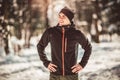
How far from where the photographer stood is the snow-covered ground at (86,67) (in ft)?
10.8

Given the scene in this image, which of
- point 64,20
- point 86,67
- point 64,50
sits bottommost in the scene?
point 86,67

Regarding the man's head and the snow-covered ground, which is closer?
the man's head

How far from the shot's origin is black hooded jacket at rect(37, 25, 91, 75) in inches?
105

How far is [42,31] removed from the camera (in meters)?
3.37

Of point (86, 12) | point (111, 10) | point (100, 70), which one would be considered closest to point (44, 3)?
point (86, 12)

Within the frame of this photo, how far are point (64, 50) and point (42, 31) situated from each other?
745mm

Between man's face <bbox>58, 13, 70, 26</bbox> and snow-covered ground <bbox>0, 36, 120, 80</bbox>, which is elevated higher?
man's face <bbox>58, 13, 70, 26</bbox>

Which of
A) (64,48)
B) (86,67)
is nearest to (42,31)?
(86,67)

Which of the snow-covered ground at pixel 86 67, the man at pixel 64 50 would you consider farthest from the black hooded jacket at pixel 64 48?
the snow-covered ground at pixel 86 67

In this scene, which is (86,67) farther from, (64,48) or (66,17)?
(66,17)

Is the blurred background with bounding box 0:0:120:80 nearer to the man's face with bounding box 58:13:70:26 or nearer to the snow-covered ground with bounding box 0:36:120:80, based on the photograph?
the snow-covered ground with bounding box 0:36:120:80

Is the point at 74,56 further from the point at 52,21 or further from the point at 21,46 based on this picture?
the point at 21,46

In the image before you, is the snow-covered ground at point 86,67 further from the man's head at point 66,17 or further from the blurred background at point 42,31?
the man's head at point 66,17

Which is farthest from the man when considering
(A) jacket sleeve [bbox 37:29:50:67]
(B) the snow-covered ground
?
(B) the snow-covered ground
